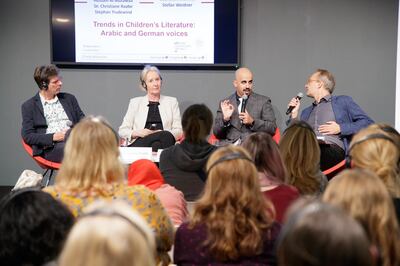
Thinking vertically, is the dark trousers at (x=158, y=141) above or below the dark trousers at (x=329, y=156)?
above

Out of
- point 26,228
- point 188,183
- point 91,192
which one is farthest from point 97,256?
point 188,183

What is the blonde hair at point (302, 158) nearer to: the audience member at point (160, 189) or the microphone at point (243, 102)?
the audience member at point (160, 189)

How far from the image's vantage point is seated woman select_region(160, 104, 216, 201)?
12.1ft

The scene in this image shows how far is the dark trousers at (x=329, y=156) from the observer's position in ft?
17.3

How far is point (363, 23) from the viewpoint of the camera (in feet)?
21.2

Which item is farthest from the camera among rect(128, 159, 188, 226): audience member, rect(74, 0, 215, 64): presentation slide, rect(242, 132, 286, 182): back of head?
rect(74, 0, 215, 64): presentation slide

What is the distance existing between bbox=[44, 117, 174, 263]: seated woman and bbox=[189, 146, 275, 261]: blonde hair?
10.6 inches

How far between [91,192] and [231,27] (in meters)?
4.37

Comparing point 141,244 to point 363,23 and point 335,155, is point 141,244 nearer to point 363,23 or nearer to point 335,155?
point 335,155

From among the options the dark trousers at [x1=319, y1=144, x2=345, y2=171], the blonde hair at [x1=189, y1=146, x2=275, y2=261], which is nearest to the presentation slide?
the dark trousers at [x1=319, y1=144, x2=345, y2=171]

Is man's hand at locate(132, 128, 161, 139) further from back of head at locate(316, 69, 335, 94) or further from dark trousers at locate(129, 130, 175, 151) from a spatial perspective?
back of head at locate(316, 69, 335, 94)

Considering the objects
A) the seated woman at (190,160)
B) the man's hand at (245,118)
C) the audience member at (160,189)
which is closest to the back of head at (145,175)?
the audience member at (160,189)

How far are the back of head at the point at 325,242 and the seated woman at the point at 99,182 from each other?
1124 mm

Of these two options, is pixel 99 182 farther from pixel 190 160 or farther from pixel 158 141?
pixel 158 141
